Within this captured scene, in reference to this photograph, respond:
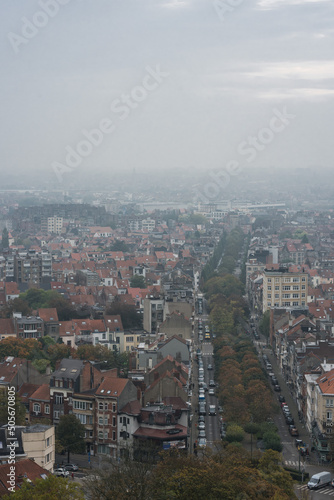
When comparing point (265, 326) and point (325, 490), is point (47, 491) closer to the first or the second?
point (325, 490)

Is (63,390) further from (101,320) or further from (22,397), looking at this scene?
(101,320)

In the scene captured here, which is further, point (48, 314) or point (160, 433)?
point (48, 314)

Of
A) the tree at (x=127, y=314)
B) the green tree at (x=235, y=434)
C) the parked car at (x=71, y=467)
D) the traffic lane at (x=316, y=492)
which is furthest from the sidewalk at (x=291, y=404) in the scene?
the parked car at (x=71, y=467)

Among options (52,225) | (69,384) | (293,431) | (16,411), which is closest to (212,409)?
(293,431)

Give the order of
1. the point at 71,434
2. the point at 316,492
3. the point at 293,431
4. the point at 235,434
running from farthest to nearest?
1. the point at 293,431
2. the point at 235,434
3. the point at 71,434
4. the point at 316,492

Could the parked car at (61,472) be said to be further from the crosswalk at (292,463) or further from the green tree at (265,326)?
the green tree at (265,326)

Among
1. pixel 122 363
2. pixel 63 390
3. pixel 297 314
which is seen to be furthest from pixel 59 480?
pixel 297 314
